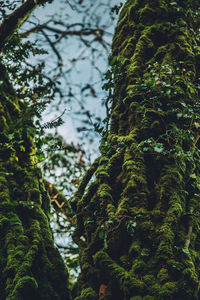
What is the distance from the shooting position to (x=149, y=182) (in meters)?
2.73

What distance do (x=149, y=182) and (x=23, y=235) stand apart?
5.28 ft

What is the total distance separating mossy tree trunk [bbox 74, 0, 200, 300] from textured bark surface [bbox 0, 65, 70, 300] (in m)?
0.47

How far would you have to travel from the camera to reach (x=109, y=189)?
2.85 metres

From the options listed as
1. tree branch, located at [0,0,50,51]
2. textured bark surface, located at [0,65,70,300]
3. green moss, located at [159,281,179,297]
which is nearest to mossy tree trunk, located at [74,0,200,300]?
green moss, located at [159,281,179,297]

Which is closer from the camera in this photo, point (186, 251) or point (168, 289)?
point (168, 289)

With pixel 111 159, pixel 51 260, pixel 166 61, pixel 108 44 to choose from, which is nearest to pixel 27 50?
pixel 108 44

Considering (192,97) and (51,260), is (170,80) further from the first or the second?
(51,260)

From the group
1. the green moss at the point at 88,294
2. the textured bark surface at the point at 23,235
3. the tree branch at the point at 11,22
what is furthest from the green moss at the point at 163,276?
the tree branch at the point at 11,22

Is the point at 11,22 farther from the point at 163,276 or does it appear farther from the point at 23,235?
the point at 163,276

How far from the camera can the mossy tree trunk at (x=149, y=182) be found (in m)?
2.14

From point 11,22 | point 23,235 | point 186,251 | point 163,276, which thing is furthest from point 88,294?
point 11,22

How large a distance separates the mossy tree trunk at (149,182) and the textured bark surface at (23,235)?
466 mm

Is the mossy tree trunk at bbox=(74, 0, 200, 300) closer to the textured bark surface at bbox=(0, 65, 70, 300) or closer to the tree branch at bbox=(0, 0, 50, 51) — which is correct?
the textured bark surface at bbox=(0, 65, 70, 300)

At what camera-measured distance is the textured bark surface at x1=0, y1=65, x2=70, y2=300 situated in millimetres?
2650
